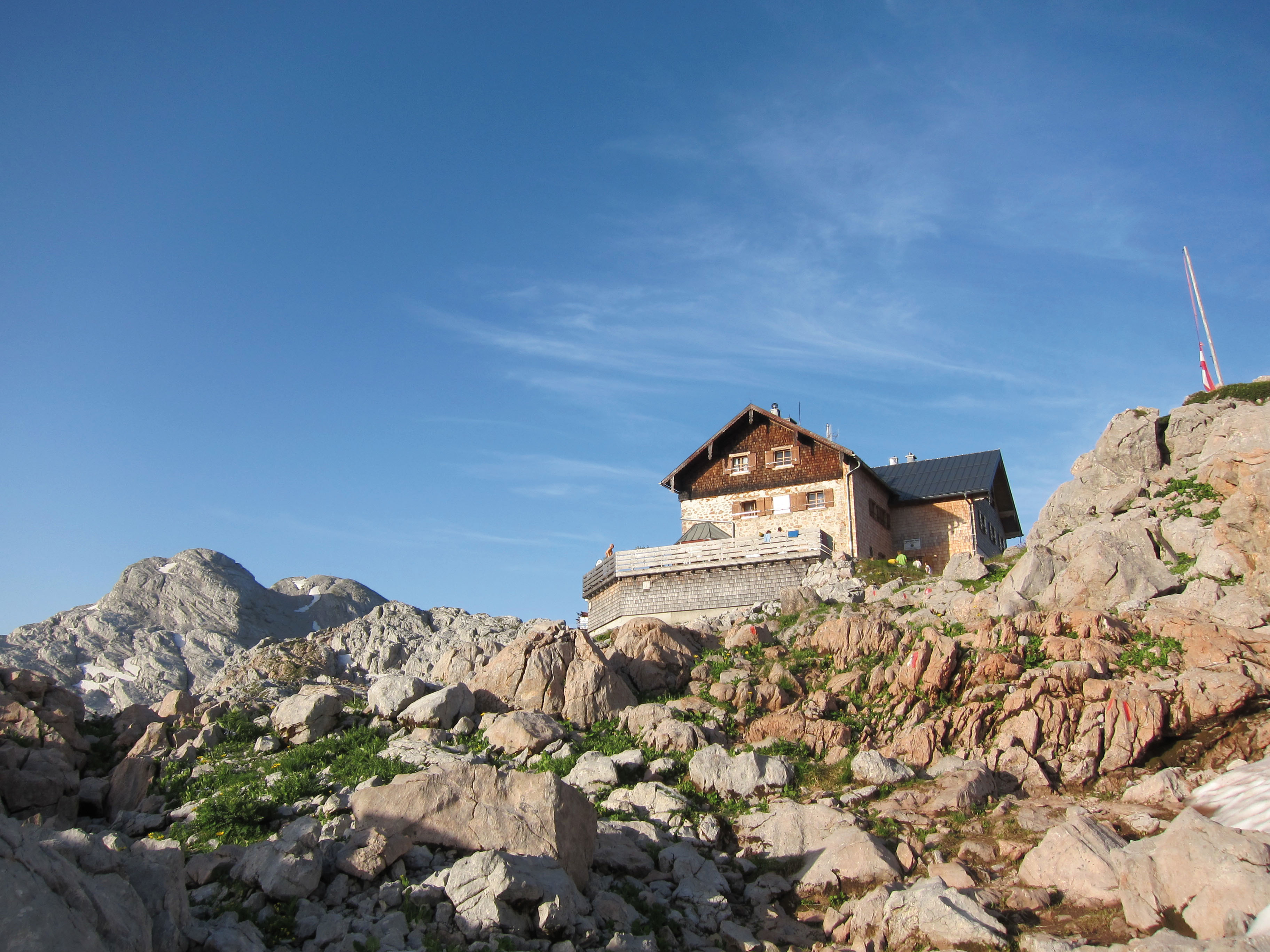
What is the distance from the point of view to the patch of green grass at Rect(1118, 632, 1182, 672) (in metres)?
21.4

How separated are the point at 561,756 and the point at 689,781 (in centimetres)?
302

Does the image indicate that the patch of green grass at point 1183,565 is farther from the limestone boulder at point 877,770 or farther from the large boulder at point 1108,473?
the limestone boulder at point 877,770

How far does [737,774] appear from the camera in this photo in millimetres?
19516

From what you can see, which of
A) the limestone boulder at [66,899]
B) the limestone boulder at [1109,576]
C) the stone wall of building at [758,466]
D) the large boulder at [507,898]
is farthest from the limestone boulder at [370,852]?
the stone wall of building at [758,466]

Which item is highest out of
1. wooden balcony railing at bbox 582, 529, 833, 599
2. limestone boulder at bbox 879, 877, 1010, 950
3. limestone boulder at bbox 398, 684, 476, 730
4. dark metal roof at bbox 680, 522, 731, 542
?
dark metal roof at bbox 680, 522, 731, 542

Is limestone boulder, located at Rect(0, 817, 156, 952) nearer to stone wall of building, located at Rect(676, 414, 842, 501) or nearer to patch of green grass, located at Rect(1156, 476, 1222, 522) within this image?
patch of green grass, located at Rect(1156, 476, 1222, 522)

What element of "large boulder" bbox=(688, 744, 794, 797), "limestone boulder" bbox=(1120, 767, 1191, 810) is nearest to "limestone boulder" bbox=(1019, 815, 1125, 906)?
"limestone boulder" bbox=(1120, 767, 1191, 810)

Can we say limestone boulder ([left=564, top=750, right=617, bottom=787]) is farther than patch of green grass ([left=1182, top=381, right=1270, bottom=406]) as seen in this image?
No

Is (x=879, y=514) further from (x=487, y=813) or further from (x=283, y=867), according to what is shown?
(x=283, y=867)

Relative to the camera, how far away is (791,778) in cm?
1975

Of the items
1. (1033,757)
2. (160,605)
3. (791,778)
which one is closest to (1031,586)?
(1033,757)

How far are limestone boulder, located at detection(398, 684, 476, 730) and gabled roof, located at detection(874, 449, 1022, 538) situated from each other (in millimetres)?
33828

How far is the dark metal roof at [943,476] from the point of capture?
1943 inches

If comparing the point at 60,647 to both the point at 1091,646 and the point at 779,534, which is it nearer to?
the point at 779,534
